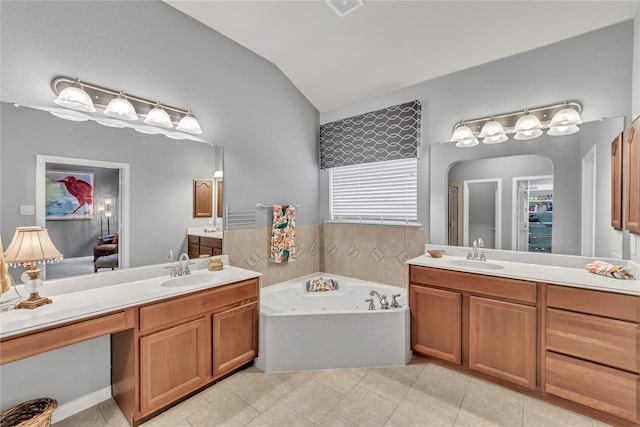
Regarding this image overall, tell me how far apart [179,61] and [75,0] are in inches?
27.7

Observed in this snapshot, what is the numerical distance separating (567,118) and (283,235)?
2.81 m

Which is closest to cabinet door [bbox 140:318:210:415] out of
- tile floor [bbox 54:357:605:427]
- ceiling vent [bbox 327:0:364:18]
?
tile floor [bbox 54:357:605:427]

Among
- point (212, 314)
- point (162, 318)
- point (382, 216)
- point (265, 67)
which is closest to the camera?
point (162, 318)

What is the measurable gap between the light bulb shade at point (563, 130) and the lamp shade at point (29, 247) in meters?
3.73

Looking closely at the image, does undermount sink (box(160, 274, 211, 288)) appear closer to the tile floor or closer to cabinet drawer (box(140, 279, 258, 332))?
cabinet drawer (box(140, 279, 258, 332))

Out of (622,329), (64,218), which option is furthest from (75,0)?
(622,329)

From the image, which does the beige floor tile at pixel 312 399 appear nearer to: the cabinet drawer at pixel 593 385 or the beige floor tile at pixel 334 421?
the beige floor tile at pixel 334 421

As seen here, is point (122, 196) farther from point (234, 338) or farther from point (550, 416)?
point (550, 416)

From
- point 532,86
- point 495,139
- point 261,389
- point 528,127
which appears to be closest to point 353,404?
point 261,389

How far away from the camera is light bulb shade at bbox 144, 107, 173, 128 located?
87.0 inches

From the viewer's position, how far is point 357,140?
11.4 feet

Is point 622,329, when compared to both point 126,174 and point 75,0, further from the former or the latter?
point 75,0

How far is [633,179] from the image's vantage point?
180 centimetres

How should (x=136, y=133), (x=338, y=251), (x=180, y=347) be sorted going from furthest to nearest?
(x=338, y=251)
(x=136, y=133)
(x=180, y=347)
